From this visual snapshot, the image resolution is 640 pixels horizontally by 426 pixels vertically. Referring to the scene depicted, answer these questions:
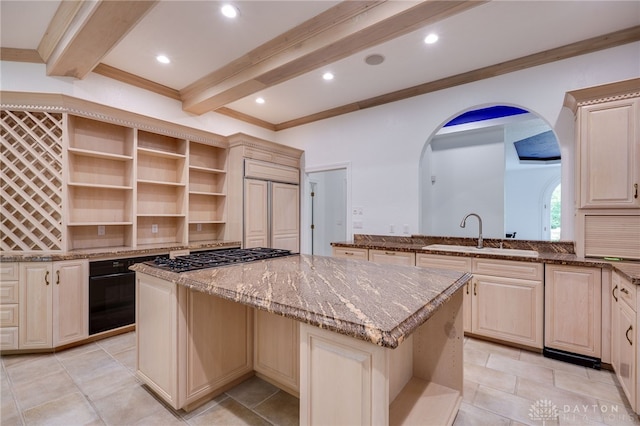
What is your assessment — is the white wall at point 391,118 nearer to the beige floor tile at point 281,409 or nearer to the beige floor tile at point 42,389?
the beige floor tile at point 281,409

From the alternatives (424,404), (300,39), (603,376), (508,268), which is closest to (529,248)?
(508,268)

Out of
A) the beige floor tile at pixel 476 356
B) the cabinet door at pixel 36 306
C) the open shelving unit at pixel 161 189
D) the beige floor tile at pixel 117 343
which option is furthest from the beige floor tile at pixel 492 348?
the cabinet door at pixel 36 306

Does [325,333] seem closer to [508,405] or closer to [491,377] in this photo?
[508,405]

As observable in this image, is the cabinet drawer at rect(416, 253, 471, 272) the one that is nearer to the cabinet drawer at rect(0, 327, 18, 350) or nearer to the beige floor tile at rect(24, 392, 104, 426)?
the beige floor tile at rect(24, 392, 104, 426)

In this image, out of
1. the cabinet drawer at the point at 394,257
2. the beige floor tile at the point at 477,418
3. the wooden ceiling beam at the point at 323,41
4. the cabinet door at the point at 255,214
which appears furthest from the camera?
the cabinet door at the point at 255,214

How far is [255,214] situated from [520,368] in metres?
3.40

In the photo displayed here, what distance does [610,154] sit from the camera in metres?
2.31

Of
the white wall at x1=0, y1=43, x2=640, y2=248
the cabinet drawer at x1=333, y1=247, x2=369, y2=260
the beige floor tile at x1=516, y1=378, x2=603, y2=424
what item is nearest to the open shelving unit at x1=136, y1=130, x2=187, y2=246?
the white wall at x1=0, y1=43, x2=640, y2=248

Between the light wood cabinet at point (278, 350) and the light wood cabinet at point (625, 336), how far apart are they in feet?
6.64

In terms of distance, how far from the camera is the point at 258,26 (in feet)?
8.18

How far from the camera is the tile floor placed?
1.72 meters

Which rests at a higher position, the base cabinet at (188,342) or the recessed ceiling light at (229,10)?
the recessed ceiling light at (229,10)

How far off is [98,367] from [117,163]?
2.19 m

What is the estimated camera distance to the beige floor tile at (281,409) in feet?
5.59
